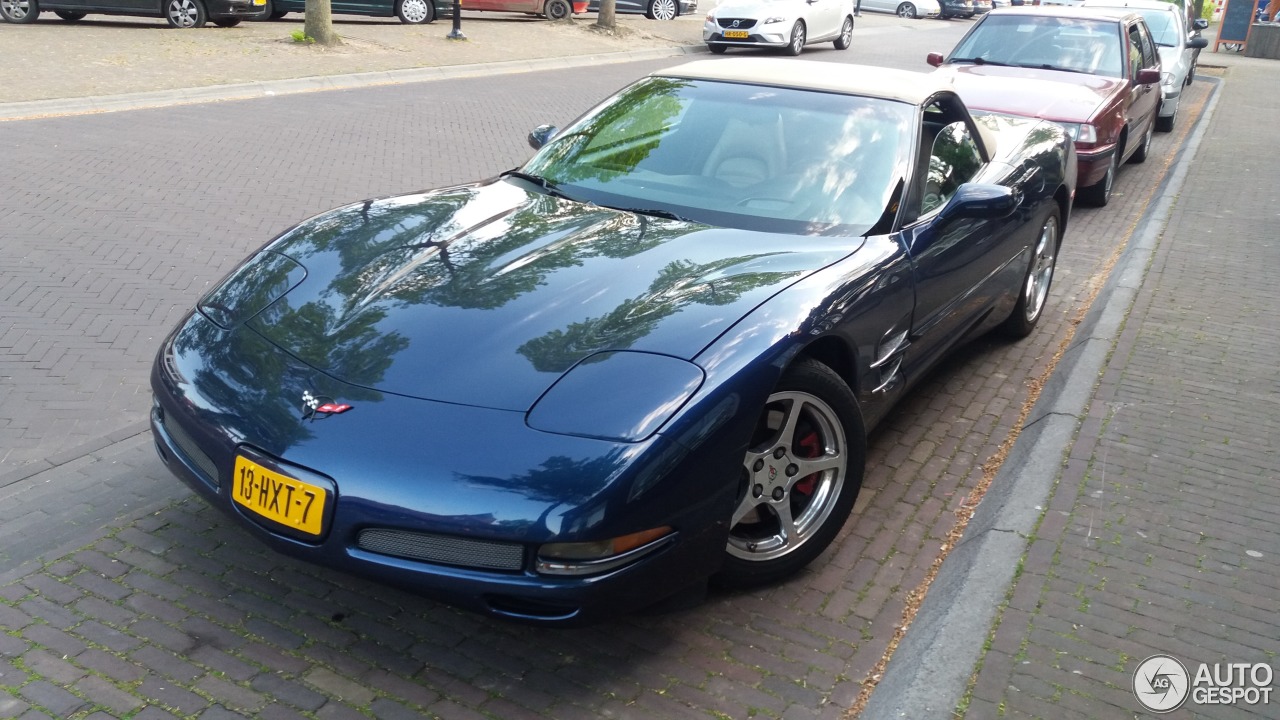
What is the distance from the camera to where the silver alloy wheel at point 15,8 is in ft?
→ 55.6

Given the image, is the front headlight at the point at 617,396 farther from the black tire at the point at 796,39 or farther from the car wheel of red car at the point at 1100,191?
the black tire at the point at 796,39

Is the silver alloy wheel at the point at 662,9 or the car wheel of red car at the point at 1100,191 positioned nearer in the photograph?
the car wheel of red car at the point at 1100,191

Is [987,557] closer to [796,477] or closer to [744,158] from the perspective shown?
[796,477]

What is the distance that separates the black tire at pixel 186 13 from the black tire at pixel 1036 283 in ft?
51.5

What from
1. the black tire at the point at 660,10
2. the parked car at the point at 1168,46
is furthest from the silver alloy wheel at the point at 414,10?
the parked car at the point at 1168,46

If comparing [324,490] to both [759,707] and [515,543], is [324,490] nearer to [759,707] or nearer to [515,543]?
[515,543]

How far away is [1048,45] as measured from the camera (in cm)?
1036

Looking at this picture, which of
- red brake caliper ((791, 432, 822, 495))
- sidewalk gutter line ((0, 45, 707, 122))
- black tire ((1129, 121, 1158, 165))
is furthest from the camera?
black tire ((1129, 121, 1158, 165))

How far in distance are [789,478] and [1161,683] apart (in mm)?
1186

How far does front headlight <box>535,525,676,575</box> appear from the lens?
9.18 ft

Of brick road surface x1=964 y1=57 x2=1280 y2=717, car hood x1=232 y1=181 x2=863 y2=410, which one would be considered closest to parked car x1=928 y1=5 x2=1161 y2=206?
brick road surface x1=964 y1=57 x2=1280 y2=717

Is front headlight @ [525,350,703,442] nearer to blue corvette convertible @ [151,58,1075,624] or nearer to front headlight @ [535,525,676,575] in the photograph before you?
blue corvette convertible @ [151,58,1075,624]

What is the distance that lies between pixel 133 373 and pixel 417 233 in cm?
195

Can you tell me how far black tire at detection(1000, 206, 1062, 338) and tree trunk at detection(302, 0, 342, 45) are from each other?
13.2 meters
